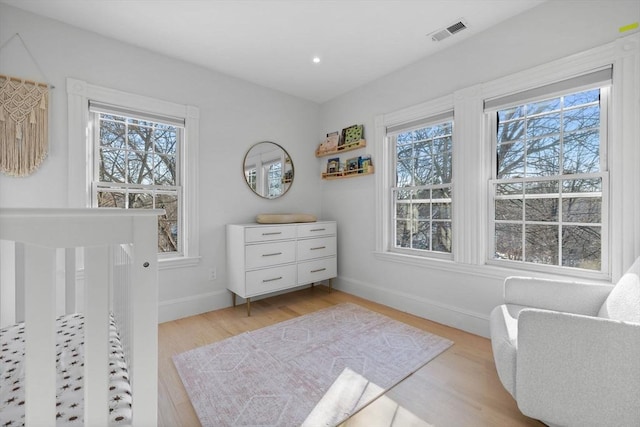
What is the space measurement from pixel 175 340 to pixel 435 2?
322 cm

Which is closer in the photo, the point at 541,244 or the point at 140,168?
the point at 541,244

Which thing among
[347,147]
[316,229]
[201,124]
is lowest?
[316,229]

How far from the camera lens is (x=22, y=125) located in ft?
6.87

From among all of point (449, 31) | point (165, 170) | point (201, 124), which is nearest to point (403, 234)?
point (449, 31)

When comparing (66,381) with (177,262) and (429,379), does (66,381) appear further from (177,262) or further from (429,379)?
(177,262)

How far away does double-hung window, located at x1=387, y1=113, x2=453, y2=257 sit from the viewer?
2762 millimetres

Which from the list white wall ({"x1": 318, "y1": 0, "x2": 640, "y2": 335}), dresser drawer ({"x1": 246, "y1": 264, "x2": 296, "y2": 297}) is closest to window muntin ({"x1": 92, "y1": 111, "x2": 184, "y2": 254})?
dresser drawer ({"x1": 246, "y1": 264, "x2": 296, "y2": 297})

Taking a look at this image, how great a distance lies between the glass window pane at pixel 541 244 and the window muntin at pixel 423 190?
2.01 feet

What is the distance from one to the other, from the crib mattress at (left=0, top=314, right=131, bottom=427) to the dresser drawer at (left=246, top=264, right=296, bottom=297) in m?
1.60

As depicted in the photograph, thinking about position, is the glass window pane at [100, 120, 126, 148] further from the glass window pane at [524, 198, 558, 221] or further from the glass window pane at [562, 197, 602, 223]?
the glass window pane at [562, 197, 602, 223]

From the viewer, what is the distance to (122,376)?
1.01 meters

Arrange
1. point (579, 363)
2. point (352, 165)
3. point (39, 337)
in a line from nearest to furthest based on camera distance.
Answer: point (39, 337), point (579, 363), point (352, 165)

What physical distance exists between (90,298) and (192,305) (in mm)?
2351

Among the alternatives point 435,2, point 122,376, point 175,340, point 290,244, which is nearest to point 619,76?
point 435,2
